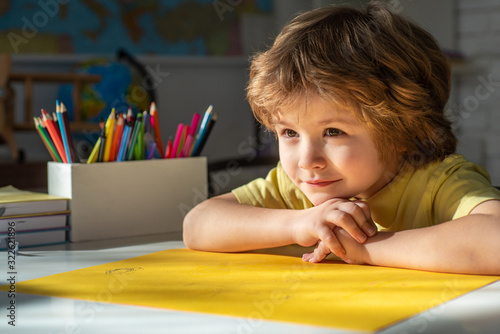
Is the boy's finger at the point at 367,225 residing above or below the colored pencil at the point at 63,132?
below

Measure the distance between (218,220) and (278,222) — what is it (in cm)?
10

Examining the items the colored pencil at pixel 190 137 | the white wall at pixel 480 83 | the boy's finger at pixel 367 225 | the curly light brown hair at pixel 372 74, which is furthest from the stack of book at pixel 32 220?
the white wall at pixel 480 83

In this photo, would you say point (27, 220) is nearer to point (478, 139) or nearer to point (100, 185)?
point (100, 185)

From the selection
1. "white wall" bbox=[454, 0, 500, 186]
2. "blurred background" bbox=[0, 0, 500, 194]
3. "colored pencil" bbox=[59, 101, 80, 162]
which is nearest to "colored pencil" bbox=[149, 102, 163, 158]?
"colored pencil" bbox=[59, 101, 80, 162]

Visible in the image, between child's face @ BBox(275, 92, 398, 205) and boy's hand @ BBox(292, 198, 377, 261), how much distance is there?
0.04 metres

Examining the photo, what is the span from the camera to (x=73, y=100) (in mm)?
3113

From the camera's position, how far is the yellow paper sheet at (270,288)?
0.51 m

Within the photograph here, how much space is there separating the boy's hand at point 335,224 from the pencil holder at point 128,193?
347 millimetres

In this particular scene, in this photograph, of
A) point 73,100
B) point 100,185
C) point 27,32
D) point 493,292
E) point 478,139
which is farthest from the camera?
point 478,139

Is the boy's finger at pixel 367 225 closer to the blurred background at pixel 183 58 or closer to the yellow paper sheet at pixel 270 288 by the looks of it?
the yellow paper sheet at pixel 270 288

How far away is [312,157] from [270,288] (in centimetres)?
22

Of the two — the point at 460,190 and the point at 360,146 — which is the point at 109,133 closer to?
the point at 360,146

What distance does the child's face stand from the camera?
774 mm

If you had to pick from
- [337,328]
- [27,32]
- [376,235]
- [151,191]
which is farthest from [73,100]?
[337,328]
